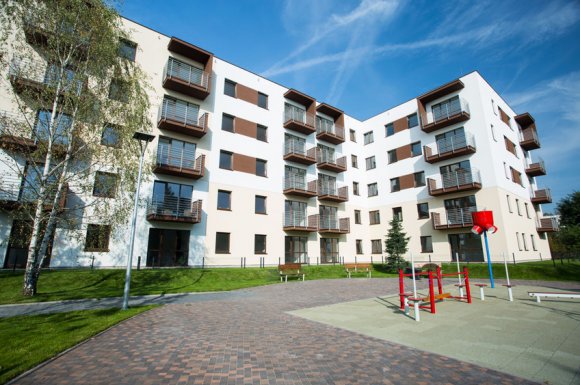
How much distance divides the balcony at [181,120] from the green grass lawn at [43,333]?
13.6 metres

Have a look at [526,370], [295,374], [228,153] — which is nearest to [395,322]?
[526,370]

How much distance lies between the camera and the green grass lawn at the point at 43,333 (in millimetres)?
4555

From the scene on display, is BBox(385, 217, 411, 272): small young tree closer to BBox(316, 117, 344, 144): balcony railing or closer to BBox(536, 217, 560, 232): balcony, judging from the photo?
BBox(316, 117, 344, 144): balcony railing

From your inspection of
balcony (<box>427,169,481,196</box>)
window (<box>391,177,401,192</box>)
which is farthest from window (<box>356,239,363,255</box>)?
balcony (<box>427,169,481,196</box>)

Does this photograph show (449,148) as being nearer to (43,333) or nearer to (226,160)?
(226,160)

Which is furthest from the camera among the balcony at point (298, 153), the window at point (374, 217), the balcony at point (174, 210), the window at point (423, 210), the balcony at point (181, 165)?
the window at point (374, 217)

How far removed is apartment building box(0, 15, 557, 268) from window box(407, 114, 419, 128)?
12cm

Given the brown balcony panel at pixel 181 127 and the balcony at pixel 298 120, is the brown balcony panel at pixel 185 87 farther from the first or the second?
the balcony at pixel 298 120

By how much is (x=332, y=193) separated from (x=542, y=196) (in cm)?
2012

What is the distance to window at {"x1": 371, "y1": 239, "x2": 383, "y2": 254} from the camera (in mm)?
29898

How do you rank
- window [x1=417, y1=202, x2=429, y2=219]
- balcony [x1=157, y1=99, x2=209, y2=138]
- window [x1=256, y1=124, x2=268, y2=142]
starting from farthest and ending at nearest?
window [x1=417, y1=202, x2=429, y2=219] < window [x1=256, y1=124, x2=268, y2=142] < balcony [x1=157, y1=99, x2=209, y2=138]

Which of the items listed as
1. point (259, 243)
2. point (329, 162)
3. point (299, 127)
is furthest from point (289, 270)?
point (299, 127)

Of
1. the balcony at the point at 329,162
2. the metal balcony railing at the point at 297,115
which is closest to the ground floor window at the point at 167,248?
the metal balcony railing at the point at 297,115

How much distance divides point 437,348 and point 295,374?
2.84 meters
